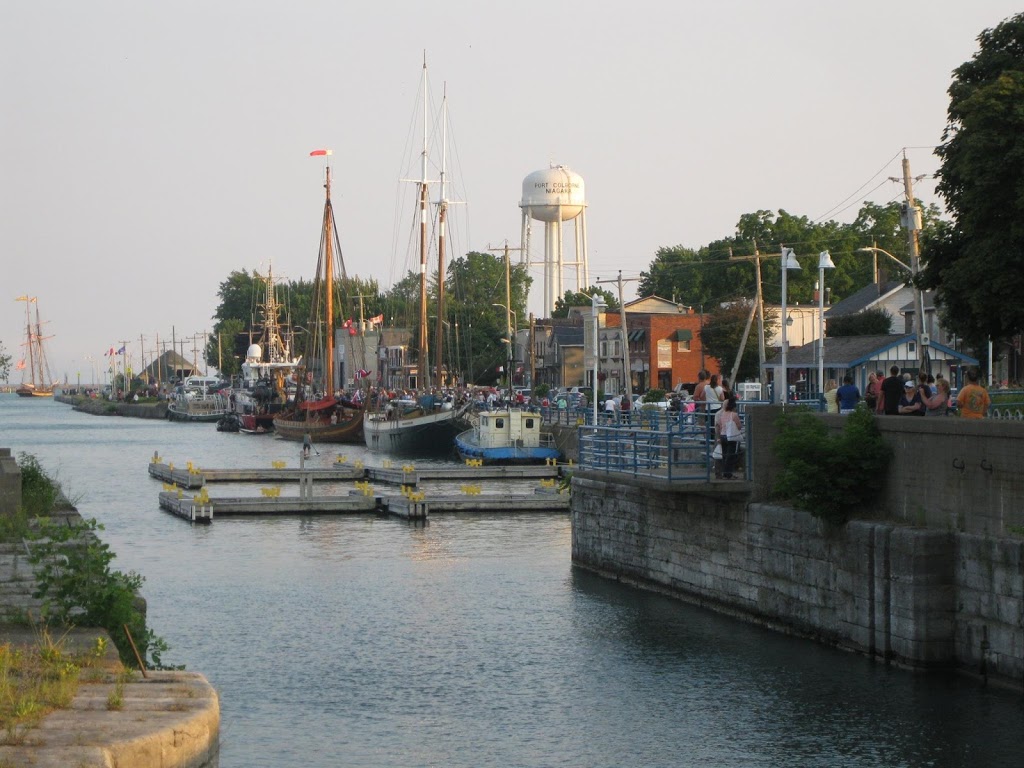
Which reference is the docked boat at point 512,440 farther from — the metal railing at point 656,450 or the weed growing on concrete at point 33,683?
the weed growing on concrete at point 33,683

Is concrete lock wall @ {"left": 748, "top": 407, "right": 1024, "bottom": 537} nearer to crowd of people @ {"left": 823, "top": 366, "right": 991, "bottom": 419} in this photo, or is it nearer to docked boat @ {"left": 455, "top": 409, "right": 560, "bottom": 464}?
crowd of people @ {"left": 823, "top": 366, "right": 991, "bottom": 419}

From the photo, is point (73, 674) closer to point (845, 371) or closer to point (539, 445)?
point (845, 371)

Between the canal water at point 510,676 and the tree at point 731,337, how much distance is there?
156 ft

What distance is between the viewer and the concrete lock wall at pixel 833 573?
17578mm

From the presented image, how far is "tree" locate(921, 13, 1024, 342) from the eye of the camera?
82.5 ft

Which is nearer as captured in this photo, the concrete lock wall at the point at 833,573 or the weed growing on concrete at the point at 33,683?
the weed growing on concrete at the point at 33,683

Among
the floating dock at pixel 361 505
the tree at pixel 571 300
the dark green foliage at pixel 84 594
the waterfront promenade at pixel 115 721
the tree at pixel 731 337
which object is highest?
the tree at pixel 571 300

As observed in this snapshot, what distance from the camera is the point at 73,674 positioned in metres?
13.0

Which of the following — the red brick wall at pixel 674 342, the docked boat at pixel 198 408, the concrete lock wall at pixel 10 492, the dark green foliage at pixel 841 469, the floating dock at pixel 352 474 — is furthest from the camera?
the docked boat at pixel 198 408

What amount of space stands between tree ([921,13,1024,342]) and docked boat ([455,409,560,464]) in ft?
120

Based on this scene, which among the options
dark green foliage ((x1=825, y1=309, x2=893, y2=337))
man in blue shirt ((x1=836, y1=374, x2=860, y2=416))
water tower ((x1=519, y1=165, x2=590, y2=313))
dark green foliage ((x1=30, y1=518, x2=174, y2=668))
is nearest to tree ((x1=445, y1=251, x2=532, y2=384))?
water tower ((x1=519, y1=165, x2=590, y2=313))

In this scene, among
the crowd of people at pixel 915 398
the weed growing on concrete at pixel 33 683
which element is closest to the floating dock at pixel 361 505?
the crowd of people at pixel 915 398

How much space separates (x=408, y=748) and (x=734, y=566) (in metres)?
8.34

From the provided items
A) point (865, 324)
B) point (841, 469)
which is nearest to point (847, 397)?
point (841, 469)
